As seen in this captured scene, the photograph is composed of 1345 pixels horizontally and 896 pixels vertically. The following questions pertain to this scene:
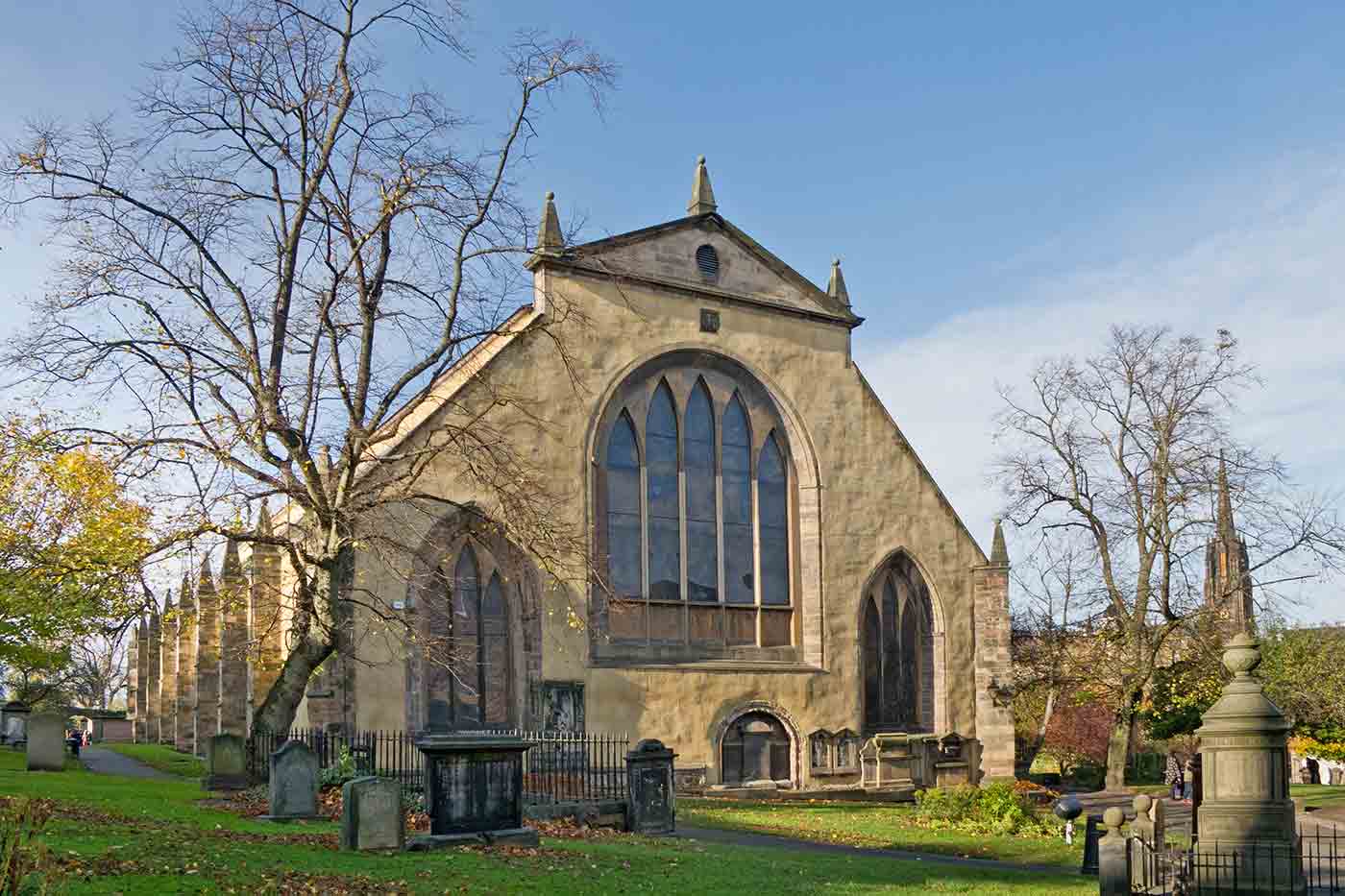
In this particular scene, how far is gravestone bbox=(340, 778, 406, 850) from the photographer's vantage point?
46.2 feet

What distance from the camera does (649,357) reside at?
92.5 feet

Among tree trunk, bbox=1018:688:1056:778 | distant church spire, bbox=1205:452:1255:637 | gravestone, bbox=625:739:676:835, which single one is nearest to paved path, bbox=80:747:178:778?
gravestone, bbox=625:739:676:835

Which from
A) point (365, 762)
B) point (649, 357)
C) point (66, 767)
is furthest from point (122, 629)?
point (649, 357)

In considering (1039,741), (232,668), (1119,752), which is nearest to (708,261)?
(232,668)

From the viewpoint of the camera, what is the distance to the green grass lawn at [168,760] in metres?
32.3

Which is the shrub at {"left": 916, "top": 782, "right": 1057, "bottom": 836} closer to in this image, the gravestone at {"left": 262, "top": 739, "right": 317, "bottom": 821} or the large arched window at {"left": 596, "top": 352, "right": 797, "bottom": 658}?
the large arched window at {"left": 596, "top": 352, "right": 797, "bottom": 658}

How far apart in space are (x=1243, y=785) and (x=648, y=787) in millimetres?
7790

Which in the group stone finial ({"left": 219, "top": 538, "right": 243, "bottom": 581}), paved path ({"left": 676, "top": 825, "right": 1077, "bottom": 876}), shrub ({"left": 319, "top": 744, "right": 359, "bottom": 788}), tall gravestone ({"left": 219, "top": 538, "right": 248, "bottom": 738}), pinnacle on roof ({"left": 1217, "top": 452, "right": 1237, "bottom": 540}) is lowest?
paved path ({"left": 676, "top": 825, "right": 1077, "bottom": 876})

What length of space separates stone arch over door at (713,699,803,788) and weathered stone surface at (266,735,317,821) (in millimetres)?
11864

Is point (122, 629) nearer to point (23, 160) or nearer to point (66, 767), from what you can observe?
point (23, 160)

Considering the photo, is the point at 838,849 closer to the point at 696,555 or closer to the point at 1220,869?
the point at 1220,869

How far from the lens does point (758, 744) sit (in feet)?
93.3

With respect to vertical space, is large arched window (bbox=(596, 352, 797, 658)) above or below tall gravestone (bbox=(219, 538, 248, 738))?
above

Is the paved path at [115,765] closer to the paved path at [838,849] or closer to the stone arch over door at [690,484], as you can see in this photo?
the stone arch over door at [690,484]
